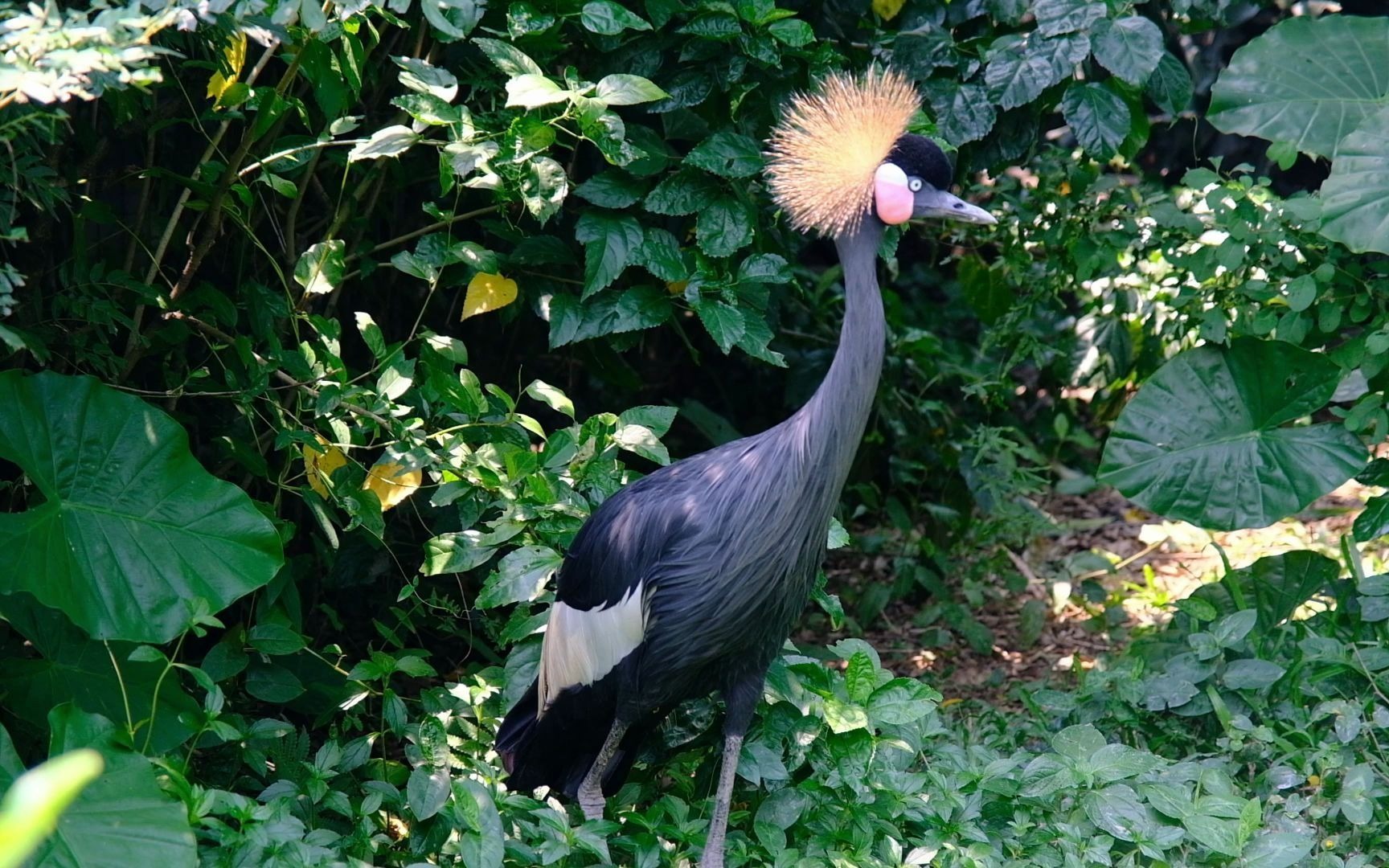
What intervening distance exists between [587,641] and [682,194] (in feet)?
2.85

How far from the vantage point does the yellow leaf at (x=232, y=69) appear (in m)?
2.21

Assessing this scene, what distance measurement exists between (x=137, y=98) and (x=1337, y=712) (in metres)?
2.48

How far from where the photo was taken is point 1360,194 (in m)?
2.60

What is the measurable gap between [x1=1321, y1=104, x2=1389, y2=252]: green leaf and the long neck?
45.3 inches

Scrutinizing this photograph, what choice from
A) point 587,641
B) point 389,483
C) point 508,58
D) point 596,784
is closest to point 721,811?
point 596,784

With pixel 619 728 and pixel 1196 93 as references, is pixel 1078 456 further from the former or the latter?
pixel 619 728

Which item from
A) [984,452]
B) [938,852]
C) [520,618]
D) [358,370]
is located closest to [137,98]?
[358,370]

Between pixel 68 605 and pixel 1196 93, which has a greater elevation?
pixel 1196 93

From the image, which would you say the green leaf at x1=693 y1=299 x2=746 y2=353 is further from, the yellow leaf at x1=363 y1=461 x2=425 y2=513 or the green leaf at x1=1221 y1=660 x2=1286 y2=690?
the green leaf at x1=1221 y1=660 x2=1286 y2=690

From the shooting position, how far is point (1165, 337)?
11.1ft

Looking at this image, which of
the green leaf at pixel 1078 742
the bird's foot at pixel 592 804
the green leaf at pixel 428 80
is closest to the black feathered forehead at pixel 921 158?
the green leaf at pixel 428 80

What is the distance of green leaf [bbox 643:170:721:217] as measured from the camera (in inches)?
98.2

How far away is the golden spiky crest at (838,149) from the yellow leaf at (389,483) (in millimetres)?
845

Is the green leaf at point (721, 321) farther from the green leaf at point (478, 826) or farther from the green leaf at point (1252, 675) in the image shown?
the green leaf at point (1252, 675)
